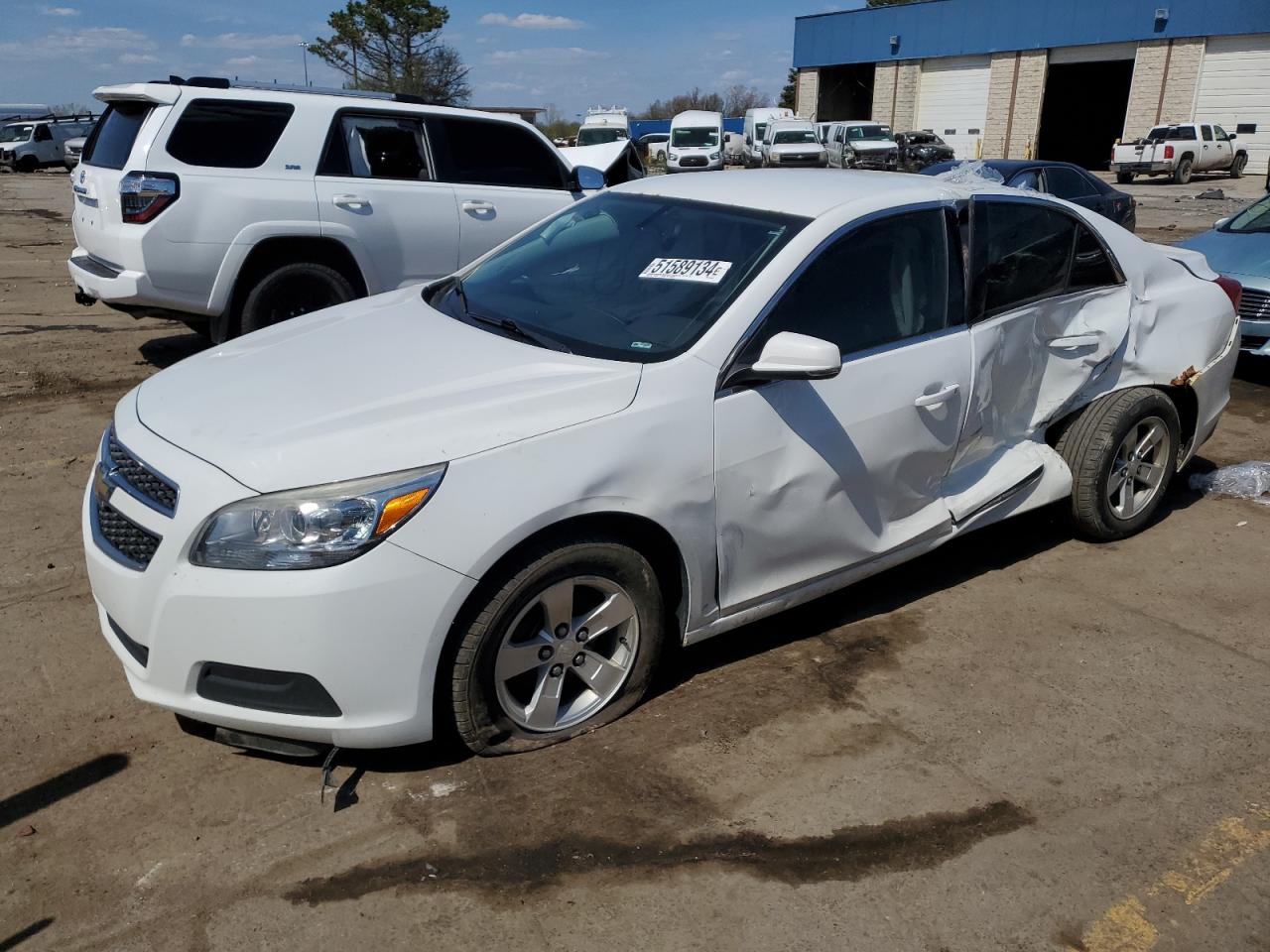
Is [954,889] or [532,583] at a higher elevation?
[532,583]

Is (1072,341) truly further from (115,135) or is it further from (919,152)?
(919,152)

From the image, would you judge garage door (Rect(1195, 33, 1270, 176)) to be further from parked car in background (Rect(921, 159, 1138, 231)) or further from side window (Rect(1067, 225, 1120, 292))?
side window (Rect(1067, 225, 1120, 292))

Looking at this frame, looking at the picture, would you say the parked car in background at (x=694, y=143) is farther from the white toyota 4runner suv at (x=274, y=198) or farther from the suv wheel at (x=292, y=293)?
the suv wheel at (x=292, y=293)

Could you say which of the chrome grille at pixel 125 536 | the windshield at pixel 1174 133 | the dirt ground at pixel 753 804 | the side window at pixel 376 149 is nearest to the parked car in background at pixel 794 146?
the windshield at pixel 1174 133

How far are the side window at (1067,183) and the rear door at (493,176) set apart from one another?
7503mm

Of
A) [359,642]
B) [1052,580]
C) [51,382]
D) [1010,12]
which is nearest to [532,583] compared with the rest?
[359,642]

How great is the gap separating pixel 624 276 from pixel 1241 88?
144ft

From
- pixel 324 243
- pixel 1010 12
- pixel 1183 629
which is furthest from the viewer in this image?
pixel 1010 12

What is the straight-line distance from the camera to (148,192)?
6477 millimetres

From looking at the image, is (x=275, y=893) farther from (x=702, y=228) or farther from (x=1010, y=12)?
(x=1010, y=12)

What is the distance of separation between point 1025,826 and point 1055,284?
8.01ft

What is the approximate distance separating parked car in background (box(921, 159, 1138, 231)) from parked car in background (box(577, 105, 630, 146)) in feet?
86.6

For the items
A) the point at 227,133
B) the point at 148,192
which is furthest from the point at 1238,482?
the point at 148,192

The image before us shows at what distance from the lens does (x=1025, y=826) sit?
9.84ft
